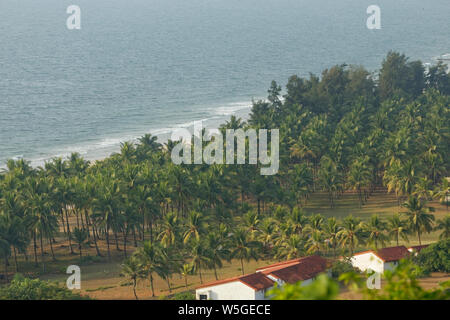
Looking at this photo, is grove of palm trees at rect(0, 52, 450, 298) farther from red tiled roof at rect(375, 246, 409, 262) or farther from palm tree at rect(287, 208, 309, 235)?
red tiled roof at rect(375, 246, 409, 262)

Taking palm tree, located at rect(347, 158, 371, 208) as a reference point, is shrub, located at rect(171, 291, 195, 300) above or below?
below

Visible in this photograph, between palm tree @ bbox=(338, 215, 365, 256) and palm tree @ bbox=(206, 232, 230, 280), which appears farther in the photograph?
palm tree @ bbox=(338, 215, 365, 256)

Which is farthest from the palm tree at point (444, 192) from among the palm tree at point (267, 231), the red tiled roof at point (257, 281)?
the red tiled roof at point (257, 281)

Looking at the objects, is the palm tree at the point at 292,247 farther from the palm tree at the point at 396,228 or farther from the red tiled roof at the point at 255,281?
the palm tree at the point at 396,228

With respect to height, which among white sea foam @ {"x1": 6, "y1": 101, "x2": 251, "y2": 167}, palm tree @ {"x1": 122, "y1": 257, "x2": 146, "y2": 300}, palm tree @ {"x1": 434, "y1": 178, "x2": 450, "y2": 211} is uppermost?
white sea foam @ {"x1": 6, "y1": 101, "x2": 251, "y2": 167}

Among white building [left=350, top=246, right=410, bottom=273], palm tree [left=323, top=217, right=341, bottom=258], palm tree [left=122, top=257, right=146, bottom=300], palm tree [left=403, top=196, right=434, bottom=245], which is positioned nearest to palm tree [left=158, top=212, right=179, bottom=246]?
palm tree [left=122, top=257, right=146, bottom=300]

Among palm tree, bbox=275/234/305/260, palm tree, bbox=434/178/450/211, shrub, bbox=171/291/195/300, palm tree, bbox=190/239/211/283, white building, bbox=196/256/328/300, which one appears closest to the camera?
white building, bbox=196/256/328/300

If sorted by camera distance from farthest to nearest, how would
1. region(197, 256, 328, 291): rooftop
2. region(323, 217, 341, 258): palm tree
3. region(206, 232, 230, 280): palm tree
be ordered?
region(323, 217, 341, 258): palm tree
region(206, 232, 230, 280): palm tree
region(197, 256, 328, 291): rooftop

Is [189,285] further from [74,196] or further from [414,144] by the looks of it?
[414,144]

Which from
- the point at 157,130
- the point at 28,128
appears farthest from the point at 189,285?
the point at 28,128
